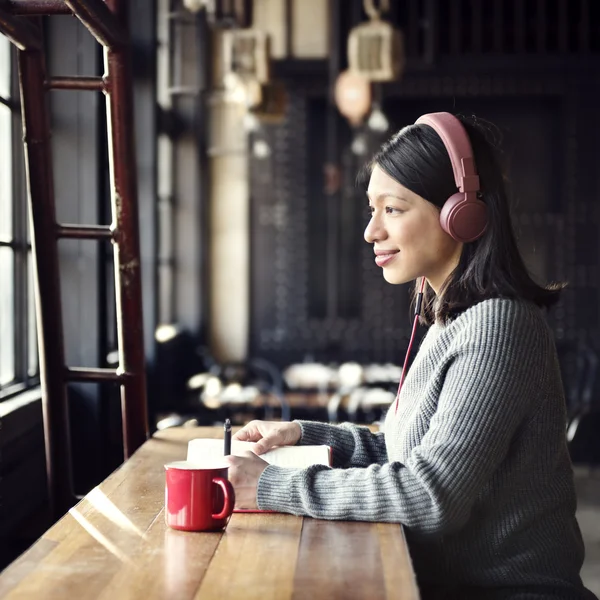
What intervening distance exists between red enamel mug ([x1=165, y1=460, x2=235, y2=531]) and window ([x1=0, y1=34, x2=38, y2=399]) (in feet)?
5.42

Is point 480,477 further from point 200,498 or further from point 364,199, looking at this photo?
point 364,199

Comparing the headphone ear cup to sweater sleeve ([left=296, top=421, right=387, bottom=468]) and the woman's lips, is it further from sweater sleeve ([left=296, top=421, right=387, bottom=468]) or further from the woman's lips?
sweater sleeve ([left=296, top=421, right=387, bottom=468])

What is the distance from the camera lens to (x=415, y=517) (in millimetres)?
1479

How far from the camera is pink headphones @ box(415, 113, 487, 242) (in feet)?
5.36

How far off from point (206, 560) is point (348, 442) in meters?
0.71

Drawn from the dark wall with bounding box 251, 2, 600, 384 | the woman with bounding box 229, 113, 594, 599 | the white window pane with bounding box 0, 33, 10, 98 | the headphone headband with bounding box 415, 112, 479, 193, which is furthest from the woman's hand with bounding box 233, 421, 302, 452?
the dark wall with bounding box 251, 2, 600, 384

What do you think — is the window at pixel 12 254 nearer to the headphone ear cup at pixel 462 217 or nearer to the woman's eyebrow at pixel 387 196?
the woman's eyebrow at pixel 387 196

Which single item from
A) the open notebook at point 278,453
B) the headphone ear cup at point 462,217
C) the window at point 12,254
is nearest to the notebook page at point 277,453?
the open notebook at point 278,453

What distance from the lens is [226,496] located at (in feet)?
4.67

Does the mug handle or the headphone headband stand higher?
the headphone headband

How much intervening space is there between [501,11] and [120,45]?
19.1 ft

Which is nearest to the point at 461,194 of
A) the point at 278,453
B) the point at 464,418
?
the point at 464,418

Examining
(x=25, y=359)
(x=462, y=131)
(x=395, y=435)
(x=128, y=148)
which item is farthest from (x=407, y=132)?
(x=25, y=359)

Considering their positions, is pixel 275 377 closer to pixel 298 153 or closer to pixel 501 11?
pixel 298 153
